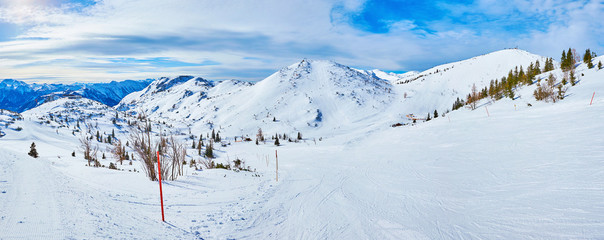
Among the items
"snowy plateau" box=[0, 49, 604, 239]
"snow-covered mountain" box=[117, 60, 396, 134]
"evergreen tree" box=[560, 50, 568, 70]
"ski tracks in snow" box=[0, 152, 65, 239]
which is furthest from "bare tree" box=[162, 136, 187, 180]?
"evergreen tree" box=[560, 50, 568, 70]

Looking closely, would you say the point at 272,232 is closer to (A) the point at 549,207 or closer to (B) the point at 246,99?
(A) the point at 549,207

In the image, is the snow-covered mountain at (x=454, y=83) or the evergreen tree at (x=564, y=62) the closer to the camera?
the evergreen tree at (x=564, y=62)

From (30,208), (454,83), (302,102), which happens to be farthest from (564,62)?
(30,208)

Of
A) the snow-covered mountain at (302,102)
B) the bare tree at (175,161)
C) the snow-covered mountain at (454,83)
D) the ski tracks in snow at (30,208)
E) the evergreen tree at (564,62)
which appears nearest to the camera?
the ski tracks in snow at (30,208)

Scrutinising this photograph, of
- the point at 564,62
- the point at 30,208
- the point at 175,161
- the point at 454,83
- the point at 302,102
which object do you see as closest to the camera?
the point at 30,208

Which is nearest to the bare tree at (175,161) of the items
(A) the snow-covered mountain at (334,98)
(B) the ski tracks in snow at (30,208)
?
(B) the ski tracks in snow at (30,208)

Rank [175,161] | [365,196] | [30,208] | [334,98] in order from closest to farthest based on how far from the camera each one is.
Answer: [30,208] → [365,196] → [175,161] → [334,98]

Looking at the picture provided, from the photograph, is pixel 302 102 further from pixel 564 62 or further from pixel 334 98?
pixel 564 62

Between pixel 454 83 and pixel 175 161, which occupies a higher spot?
pixel 454 83

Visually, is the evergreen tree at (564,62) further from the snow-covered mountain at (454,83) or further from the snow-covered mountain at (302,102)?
the snow-covered mountain at (302,102)

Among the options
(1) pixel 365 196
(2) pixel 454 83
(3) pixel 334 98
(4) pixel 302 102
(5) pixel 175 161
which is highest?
(2) pixel 454 83

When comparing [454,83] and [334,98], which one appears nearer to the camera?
[334,98]

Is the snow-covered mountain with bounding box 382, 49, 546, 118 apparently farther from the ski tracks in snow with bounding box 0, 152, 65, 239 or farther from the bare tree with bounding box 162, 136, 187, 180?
the ski tracks in snow with bounding box 0, 152, 65, 239

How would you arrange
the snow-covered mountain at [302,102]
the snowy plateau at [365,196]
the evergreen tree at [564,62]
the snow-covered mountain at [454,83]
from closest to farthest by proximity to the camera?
the snowy plateau at [365,196]
the evergreen tree at [564,62]
the snow-covered mountain at [302,102]
the snow-covered mountain at [454,83]
